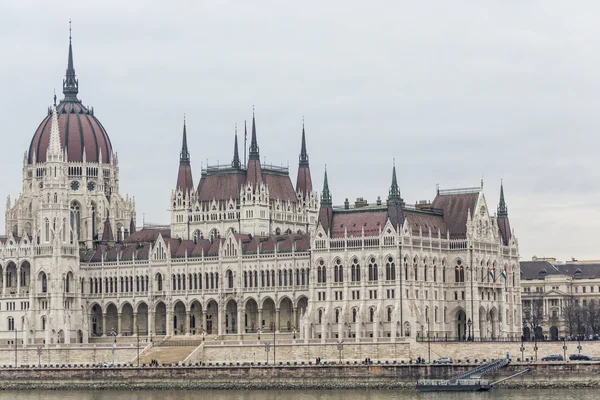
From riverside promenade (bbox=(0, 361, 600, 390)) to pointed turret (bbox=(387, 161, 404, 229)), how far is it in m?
24.5

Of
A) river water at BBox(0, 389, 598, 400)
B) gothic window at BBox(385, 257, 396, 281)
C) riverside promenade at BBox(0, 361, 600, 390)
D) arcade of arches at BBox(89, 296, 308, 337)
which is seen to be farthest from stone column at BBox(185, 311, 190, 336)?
river water at BBox(0, 389, 598, 400)

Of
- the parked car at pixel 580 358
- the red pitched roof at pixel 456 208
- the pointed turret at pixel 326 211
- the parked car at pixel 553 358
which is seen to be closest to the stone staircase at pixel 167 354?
the pointed turret at pixel 326 211

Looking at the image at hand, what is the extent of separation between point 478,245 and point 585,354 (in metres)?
28.5

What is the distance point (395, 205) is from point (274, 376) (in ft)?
94.2

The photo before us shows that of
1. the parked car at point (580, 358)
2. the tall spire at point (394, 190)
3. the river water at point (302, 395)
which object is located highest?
the tall spire at point (394, 190)

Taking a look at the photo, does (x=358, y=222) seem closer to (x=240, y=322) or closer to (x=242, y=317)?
(x=242, y=317)

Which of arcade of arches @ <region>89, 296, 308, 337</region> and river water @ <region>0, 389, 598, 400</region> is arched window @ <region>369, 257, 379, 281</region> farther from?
river water @ <region>0, 389, 598, 400</region>

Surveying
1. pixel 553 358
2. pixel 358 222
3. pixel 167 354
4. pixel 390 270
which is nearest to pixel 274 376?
pixel 167 354

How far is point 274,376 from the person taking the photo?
16288 centimetres

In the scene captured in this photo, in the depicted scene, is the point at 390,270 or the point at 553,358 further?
the point at 390,270

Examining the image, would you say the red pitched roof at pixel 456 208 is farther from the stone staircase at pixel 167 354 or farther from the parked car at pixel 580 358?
the parked car at pixel 580 358

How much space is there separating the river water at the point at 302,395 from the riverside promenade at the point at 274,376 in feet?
6.43

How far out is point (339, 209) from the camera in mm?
189875

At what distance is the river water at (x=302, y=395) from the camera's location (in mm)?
146625
